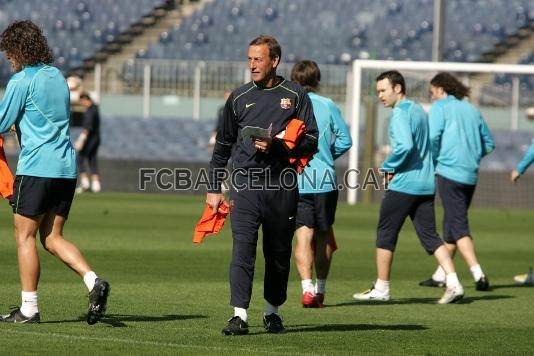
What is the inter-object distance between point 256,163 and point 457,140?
5067 millimetres

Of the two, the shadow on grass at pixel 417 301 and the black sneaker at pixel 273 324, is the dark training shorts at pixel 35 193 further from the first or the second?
the shadow on grass at pixel 417 301

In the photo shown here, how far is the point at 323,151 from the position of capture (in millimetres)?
10953

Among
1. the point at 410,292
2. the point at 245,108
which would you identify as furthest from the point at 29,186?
the point at 410,292

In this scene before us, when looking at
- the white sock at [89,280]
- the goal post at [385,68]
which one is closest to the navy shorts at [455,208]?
the white sock at [89,280]

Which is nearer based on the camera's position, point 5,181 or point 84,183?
point 5,181

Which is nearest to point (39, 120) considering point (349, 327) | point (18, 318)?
point (18, 318)

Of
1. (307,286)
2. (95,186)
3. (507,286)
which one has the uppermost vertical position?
(307,286)

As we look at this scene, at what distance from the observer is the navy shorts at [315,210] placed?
429 inches

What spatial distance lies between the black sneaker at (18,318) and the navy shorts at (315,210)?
3033 mm

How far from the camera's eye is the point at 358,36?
121ft

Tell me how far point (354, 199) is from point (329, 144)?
1460 cm

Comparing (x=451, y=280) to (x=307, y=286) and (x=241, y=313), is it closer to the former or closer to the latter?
(x=307, y=286)

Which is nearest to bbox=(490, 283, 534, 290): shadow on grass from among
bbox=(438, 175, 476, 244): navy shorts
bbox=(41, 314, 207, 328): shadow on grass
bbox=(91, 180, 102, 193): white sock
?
bbox=(438, 175, 476, 244): navy shorts

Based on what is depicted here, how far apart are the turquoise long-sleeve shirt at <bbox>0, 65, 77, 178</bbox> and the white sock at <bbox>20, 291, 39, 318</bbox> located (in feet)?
2.71
